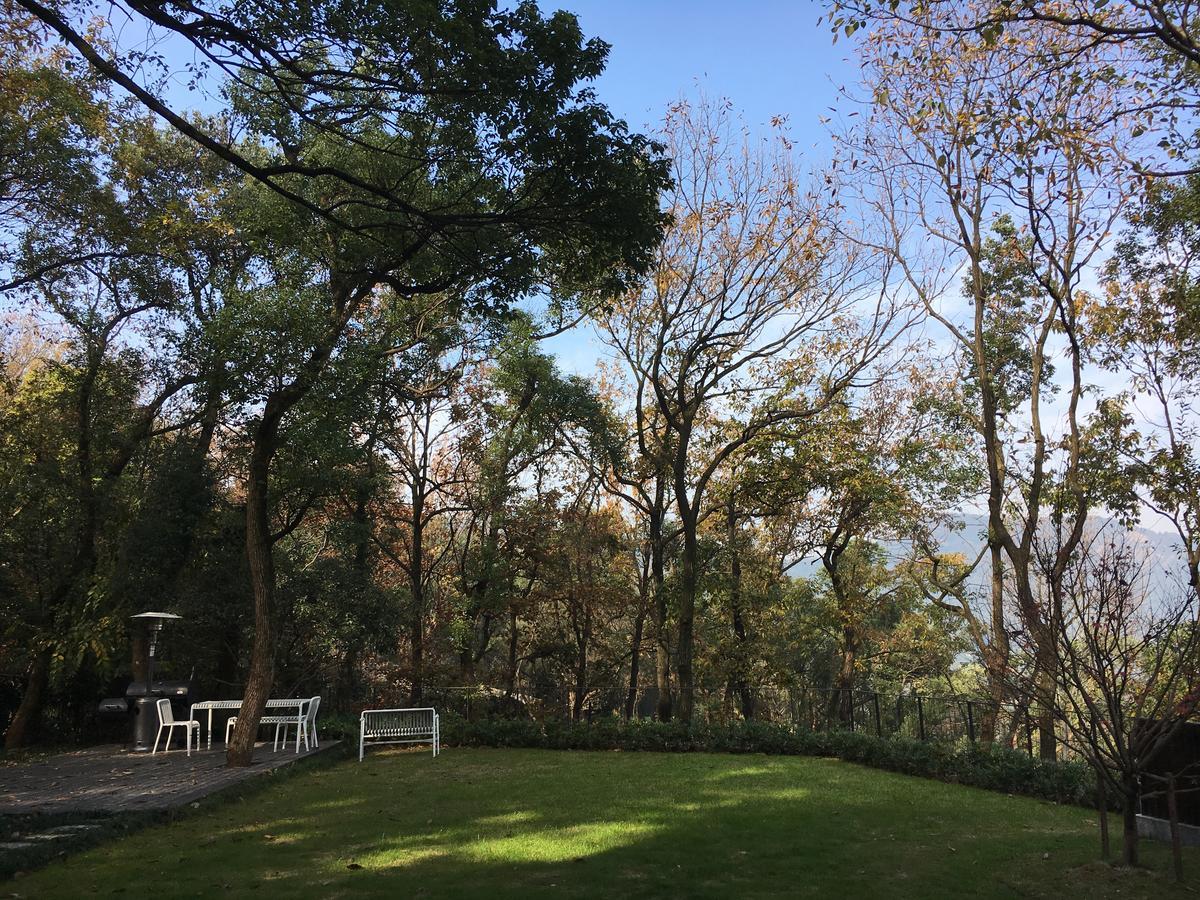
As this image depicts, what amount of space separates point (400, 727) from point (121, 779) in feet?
12.7

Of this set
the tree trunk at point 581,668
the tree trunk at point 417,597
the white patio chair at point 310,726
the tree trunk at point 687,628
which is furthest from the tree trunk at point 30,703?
the tree trunk at point 687,628

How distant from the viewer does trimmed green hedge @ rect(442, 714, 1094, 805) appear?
29.6ft

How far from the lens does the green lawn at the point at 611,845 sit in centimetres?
457

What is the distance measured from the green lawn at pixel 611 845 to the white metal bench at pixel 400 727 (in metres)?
2.09

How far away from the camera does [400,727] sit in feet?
37.9

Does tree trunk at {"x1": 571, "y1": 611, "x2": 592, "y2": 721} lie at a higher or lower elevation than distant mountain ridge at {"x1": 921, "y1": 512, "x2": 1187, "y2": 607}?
lower

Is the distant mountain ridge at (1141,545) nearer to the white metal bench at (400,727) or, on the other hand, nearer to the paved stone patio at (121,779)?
the paved stone patio at (121,779)

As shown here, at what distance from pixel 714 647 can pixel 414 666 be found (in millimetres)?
7360

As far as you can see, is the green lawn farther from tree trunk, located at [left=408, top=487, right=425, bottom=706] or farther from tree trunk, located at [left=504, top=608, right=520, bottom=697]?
tree trunk, located at [left=504, top=608, right=520, bottom=697]

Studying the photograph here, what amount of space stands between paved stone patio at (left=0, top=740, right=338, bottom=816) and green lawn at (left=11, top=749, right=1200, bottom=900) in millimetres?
473

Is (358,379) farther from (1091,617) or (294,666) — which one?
(1091,617)

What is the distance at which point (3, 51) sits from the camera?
8375 mm

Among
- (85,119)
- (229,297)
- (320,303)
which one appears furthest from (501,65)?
(85,119)

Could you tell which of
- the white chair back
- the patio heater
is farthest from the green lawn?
the patio heater
